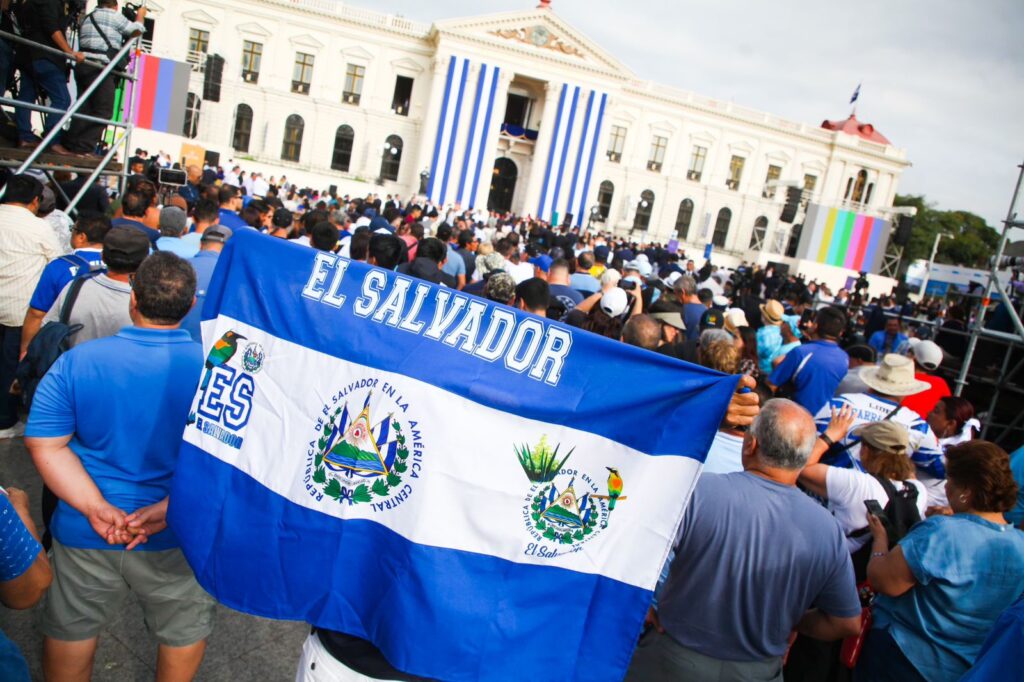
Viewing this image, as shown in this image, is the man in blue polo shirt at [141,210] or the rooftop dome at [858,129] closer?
the man in blue polo shirt at [141,210]

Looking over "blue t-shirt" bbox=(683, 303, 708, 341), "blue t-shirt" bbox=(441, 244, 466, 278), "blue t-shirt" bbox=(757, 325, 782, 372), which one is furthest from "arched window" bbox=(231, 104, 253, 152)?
"blue t-shirt" bbox=(757, 325, 782, 372)

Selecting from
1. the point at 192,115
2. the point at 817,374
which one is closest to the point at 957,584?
the point at 817,374

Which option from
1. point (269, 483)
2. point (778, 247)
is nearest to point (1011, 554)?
point (269, 483)

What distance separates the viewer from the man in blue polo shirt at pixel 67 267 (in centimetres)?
382

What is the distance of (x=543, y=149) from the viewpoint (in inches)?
1618

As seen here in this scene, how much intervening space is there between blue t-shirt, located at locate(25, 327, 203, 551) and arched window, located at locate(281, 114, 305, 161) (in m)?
44.4

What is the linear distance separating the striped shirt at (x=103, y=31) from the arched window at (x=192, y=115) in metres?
33.8

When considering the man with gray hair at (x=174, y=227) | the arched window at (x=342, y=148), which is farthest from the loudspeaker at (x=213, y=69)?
the man with gray hair at (x=174, y=227)

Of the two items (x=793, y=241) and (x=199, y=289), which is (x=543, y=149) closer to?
(x=793, y=241)

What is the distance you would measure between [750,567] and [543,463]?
82cm

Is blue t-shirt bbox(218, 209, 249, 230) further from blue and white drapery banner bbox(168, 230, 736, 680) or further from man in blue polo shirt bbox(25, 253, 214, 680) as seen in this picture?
blue and white drapery banner bbox(168, 230, 736, 680)

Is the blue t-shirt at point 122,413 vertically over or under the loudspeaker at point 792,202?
under

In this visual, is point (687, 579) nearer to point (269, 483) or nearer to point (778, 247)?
point (269, 483)

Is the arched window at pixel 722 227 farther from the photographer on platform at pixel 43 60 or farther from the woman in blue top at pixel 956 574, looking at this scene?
the woman in blue top at pixel 956 574
